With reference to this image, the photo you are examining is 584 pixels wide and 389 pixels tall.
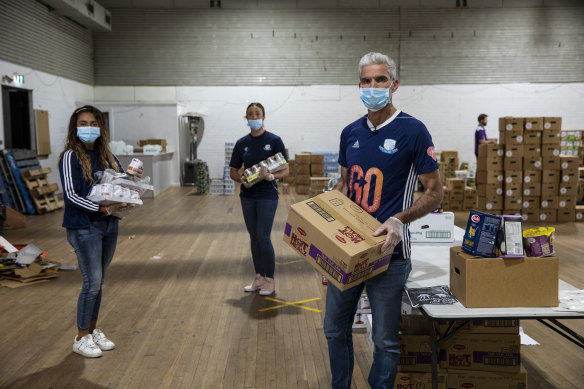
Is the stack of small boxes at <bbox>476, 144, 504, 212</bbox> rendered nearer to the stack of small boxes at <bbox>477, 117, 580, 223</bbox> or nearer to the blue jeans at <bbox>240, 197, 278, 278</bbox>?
the stack of small boxes at <bbox>477, 117, 580, 223</bbox>

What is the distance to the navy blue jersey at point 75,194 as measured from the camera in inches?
120

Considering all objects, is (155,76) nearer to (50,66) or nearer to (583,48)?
(50,66)

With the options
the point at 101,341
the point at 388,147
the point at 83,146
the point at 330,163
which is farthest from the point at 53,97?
the point at 388,147

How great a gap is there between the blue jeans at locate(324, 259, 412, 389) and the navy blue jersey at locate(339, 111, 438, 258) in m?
0.13

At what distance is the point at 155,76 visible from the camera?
15.6m

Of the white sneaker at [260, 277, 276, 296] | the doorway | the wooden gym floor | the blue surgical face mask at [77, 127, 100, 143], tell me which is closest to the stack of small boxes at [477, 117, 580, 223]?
the wooden gym floor

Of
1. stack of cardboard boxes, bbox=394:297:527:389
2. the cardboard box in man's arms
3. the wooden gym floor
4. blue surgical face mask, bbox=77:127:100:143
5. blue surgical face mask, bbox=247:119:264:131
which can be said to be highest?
blue surgical face mask, bbox=247:119:264:131

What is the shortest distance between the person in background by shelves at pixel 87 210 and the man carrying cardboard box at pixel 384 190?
1.63 m

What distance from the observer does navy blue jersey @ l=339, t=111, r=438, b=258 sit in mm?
2133

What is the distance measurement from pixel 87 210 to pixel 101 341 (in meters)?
1.05

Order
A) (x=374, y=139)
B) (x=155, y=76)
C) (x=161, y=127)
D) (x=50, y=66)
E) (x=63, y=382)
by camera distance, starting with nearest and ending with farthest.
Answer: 1. (x=374, y=139)
2. (x=63, y=382)
3. (x=50, y=66)
4. (x=161, y=127)
5. (x=155, y=76)

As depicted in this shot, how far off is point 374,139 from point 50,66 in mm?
12607

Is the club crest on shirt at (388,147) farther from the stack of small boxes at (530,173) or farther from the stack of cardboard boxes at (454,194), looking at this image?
the stack of cardboard boxes at (454,194)

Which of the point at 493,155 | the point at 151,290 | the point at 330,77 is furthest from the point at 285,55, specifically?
the point at 151,290
